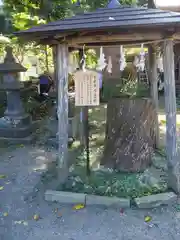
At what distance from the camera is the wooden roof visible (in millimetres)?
3320

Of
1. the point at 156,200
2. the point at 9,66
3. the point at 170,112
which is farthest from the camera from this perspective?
the point at 9,66

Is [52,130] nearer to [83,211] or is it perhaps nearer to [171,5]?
[83,211]

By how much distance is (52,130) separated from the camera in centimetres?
688

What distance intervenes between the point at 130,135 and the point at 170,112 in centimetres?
102

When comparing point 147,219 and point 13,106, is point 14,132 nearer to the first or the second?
point 13,106

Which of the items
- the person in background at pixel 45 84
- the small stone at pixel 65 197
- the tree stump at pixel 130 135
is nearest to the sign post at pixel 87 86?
the tree stump at pixel 130 135

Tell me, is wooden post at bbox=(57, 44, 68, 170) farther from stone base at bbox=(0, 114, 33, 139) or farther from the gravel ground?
stone base at bbox=(0, 114, 33, 139)

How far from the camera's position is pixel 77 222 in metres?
3.46

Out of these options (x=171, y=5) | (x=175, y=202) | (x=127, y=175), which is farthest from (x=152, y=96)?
(x=171, y=5)

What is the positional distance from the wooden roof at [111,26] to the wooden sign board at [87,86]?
54 cm

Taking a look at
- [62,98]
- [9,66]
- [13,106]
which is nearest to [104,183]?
[62,98]

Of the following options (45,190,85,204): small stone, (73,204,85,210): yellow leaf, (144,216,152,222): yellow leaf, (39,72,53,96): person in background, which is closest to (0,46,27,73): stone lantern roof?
(45,190,85,204): small stone

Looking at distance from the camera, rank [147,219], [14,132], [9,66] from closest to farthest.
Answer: [147,219] < [9,66] < [14,132]

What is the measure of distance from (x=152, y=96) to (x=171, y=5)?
8.23 m
